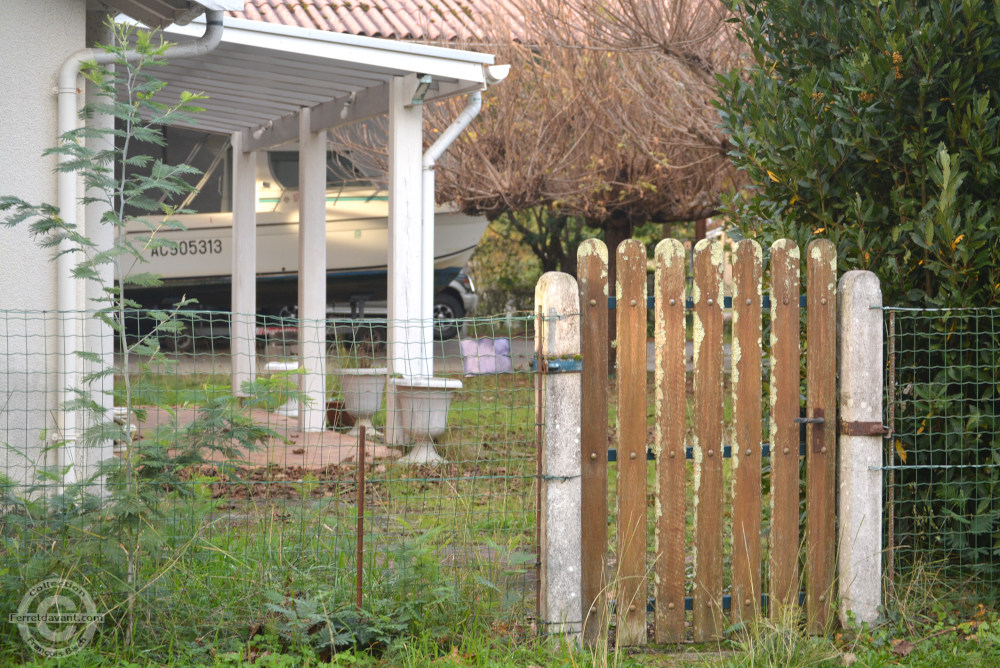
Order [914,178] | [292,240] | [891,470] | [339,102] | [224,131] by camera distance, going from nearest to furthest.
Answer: [891,470], [914,178], [339,102], [224,131], [292,240]

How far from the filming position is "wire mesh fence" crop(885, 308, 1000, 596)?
426cm

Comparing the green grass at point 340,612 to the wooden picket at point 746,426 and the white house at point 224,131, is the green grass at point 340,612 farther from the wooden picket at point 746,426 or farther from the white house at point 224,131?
the white house at point 224,131

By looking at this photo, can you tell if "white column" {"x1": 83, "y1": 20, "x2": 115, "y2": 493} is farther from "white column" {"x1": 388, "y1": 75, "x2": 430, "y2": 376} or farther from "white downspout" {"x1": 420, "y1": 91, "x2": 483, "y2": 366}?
"white downspout" {"x1": 420, "y1": 91, "x2": 483, "y2": 366}

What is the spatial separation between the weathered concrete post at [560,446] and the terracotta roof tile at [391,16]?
358 inches

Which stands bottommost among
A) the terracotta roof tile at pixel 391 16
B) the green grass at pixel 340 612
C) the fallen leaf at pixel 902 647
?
the fallen leaf at pixel 902 647

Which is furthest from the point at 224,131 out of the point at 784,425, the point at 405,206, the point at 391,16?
the point at 784,425

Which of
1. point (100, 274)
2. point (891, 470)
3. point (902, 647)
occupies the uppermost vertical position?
point (100, 274)

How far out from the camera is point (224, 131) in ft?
33.9

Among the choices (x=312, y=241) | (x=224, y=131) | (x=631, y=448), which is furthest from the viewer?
(x=224, y=131)

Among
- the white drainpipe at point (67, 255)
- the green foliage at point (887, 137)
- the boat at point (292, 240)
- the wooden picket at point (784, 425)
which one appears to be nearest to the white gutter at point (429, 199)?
the white drainpipe at point (67, 255)

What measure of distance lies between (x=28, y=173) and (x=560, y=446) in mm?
3283

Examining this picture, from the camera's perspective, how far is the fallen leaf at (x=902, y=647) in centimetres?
387

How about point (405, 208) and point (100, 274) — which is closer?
point (100, 274)

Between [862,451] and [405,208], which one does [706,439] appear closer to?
[862,451]
